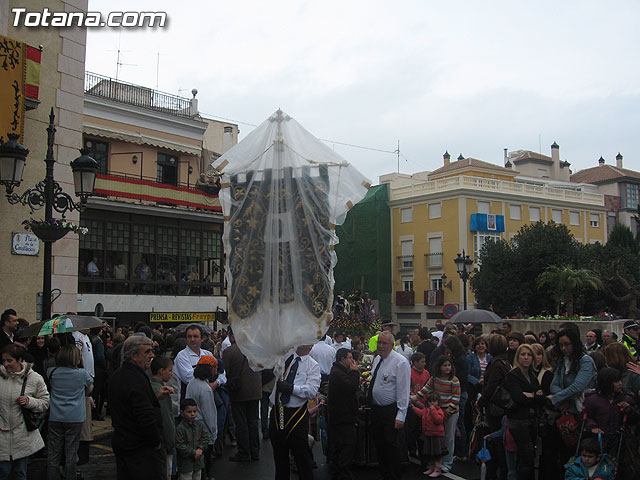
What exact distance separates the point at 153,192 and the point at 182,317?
565 cm

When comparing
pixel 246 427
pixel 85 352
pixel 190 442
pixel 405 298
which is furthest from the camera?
pixel 405 298

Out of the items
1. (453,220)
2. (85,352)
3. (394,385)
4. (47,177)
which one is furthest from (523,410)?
(453,220)

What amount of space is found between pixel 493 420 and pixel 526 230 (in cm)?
3795

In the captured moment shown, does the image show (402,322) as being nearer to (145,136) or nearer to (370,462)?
(145,136)

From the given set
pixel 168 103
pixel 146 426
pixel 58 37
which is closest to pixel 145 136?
pixel 168 103

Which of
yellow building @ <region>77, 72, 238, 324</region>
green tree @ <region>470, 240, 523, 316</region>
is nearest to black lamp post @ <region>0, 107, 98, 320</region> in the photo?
yellow building @ <region>77, 72, 238, 324</region>

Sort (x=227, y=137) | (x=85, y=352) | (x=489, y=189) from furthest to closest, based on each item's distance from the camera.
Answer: (x=489, y=189) → (x=227, y=137) → (x=85, y=352)

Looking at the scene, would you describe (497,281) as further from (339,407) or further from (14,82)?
(339,407)

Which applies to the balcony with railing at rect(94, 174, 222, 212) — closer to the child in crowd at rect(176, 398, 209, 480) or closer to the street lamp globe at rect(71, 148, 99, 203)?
the street lamp globe at rect(71, 148, 99, 203)

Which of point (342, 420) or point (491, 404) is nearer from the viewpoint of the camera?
point (342, 420)

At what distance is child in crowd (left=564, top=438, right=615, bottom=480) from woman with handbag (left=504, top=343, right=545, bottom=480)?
85cm

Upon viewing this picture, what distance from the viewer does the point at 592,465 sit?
646 cm

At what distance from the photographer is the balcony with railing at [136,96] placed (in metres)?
31.4

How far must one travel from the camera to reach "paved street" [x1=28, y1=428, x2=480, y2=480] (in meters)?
8.61
